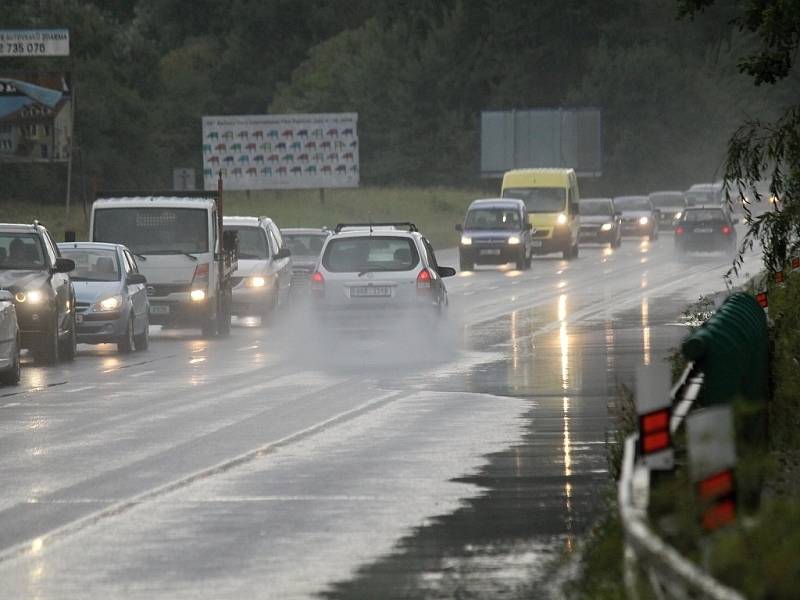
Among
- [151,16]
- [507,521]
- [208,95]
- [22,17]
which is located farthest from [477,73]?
[507,521]

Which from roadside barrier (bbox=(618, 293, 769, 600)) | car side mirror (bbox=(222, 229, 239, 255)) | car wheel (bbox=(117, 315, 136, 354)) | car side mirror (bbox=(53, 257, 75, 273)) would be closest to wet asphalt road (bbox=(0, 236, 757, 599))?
car wheel (bbox=(117, 315, 136, 354))

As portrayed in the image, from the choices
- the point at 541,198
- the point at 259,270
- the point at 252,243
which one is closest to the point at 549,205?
the point at 541,198

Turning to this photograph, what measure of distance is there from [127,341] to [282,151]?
5870 cm

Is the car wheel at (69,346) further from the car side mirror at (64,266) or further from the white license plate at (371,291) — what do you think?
the white license plate at (371,291)

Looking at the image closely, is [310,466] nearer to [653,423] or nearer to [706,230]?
[653,423]

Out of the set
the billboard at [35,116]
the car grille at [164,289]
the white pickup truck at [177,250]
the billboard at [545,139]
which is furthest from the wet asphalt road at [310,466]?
the billboard at [545,139]

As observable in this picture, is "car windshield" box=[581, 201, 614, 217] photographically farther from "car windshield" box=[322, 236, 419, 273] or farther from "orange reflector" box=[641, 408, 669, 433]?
"orange reflector" box=[641, 408, 669, 433]

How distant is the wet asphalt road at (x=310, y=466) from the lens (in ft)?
32.1

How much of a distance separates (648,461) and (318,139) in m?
78.0

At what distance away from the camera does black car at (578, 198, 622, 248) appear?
72.8 metres

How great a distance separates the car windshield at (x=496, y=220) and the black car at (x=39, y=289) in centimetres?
3035

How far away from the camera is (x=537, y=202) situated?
2495 inches

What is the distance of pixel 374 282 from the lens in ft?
91.0

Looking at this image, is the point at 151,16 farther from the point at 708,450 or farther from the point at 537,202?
the point at 708,450
